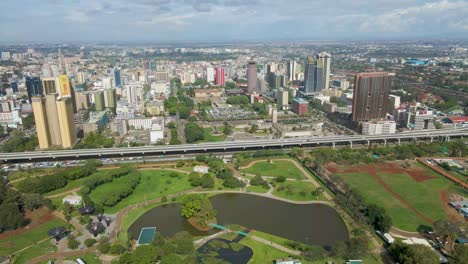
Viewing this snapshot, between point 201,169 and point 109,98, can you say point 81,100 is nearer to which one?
point 109,98

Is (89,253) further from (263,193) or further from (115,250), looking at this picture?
(263,193)

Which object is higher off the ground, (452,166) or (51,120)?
(51,120)

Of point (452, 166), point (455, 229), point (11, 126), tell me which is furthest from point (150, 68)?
point (455, 229)

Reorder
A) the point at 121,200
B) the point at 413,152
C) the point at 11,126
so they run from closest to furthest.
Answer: the point at 121,200 < the point at 413,152 < the point at 11,126

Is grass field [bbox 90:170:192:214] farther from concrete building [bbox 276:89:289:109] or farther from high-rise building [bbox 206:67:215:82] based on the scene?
high-rise building [bbox 206:67:215:82]

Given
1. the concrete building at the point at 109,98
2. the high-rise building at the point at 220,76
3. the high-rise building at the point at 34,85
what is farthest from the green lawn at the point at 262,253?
the high-rise building at the point at 220,76

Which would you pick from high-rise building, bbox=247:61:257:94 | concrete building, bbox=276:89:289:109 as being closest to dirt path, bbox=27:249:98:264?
concrete building, bbox=276:89:289:109

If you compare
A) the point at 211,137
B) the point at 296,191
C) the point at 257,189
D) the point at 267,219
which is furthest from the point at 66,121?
the point at 296,191
